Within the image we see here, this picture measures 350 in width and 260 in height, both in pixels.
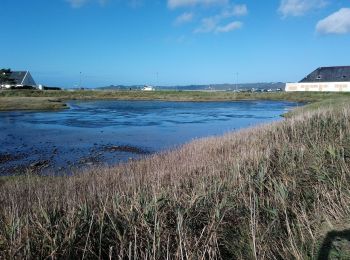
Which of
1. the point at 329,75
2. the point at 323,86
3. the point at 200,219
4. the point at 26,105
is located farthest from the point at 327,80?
the point at 200,219

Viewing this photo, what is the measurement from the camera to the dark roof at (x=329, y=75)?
9159cm

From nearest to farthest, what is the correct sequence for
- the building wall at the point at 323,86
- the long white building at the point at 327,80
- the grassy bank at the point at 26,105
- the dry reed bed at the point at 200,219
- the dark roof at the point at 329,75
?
the dry reed bed at the point at 200,219 → the grassy bank at the point at 26,105 → the building wall at the point at 323,86 → the long white building at the point at 327,80 → the dark roof at the point at 329,75

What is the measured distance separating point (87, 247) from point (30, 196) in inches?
167

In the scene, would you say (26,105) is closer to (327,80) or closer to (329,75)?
(327,80)

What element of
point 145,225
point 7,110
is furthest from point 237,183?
point 7,110

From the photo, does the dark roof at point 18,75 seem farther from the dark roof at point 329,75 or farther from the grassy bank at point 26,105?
the dark roof at point 329,75

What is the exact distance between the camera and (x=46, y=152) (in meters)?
21.2

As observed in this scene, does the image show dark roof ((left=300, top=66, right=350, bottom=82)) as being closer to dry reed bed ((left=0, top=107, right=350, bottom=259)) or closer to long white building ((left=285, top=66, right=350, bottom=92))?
Answer: long white building ((left=285, top=66, right=350, bottom=92))

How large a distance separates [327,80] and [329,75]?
1447 millimetres

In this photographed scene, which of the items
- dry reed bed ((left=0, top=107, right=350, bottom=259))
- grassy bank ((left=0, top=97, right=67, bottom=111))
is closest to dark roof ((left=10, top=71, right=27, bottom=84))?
grassy bank ((left=0, top=97, right=67, bottom=111))

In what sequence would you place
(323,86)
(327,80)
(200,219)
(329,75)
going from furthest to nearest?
(329,75)
(327,80)
(323,86)
(200,219)

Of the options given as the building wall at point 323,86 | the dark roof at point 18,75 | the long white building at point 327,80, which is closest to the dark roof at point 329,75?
the long white building at point 327,80

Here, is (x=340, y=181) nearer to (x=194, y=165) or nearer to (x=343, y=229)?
(x=343, y=229)

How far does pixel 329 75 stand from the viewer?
3713 inches
